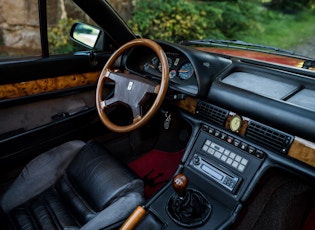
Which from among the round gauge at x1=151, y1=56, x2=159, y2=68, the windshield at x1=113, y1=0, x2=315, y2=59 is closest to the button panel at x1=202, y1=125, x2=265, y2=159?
the round gauge at x1=151, y1=56, x2=159, y2=68

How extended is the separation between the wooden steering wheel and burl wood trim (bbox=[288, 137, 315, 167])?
712 mm

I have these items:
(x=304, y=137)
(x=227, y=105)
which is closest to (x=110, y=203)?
(x=227, y=105)

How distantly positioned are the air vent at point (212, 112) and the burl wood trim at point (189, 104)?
4cm

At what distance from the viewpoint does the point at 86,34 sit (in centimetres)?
230

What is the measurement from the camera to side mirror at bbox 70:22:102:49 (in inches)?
88.4

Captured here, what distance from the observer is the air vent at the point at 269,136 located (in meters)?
1.45

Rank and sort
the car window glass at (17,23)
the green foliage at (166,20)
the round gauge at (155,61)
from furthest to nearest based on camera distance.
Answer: the green foliage at (166,20), the car window glass at (17,23), the round gauge at (155,61)

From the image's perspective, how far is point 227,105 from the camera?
1.64m

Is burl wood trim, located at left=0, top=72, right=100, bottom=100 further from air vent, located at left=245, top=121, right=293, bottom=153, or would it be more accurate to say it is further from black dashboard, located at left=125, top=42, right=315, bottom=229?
air vent, located at left=245, top=121, right=293, bottom=153

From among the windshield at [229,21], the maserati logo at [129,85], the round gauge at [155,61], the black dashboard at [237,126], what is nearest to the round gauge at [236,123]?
the black dashboard at [237,126]

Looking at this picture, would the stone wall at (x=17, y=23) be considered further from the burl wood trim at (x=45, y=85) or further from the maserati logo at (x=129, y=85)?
the maserati logo at (x=129, y=85)

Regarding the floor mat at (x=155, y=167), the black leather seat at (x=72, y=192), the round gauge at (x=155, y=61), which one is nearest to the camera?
the black leather seat at (x=72, y=192)

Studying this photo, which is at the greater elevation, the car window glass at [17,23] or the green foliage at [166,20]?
the green foliage at [166,20]

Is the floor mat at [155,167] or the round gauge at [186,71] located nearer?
the round gauge at [186,71]
